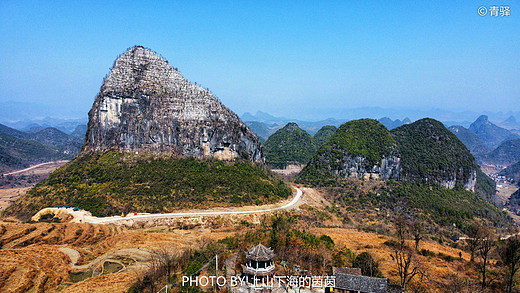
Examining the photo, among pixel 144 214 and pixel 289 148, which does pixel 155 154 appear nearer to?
pixel 144 214

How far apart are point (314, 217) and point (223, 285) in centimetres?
3766

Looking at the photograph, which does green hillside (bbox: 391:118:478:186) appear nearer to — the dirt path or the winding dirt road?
the winding dirt road

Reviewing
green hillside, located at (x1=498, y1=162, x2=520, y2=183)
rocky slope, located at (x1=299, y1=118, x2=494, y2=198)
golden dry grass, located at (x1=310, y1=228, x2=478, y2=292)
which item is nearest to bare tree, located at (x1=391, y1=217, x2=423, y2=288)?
golden dry grass, located at (x1=310, y1=228, x2=478, y2=292)

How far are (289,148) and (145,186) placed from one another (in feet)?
312

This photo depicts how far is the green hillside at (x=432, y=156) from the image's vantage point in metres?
87.2

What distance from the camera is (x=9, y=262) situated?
102 feet

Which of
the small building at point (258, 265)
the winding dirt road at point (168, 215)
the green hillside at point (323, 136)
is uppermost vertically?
the green hillside at point (323, 136)

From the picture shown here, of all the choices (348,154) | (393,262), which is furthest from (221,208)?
(348,154)

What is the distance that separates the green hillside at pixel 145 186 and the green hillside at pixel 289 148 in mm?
63034

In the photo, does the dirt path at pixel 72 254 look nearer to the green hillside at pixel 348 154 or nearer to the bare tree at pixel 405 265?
the bare tree at pixel 405 265

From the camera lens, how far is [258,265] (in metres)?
26.0

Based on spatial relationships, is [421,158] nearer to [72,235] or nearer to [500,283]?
[500,283]

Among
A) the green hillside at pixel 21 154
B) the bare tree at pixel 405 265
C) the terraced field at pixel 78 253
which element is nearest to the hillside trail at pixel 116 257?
the terraced field at pixel 78 253

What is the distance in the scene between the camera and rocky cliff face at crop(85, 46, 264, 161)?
67750 millimetres
